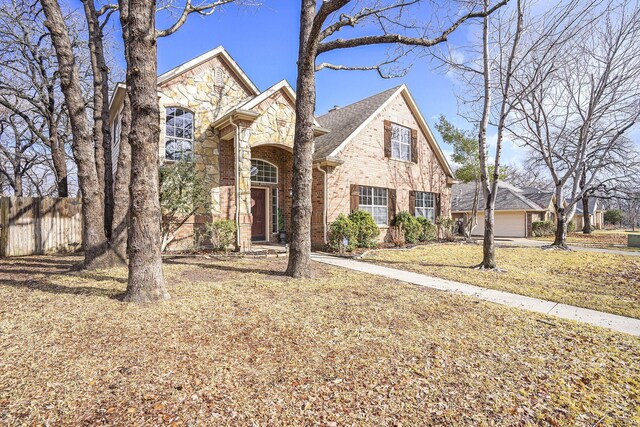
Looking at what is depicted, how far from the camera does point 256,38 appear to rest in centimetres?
932

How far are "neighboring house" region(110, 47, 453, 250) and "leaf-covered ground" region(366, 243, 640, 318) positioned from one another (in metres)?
3.73

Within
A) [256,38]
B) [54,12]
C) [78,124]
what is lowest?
[78,124]

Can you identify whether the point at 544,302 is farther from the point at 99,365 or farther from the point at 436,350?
the point at 99,365

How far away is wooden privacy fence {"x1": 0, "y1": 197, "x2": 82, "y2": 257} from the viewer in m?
9.20

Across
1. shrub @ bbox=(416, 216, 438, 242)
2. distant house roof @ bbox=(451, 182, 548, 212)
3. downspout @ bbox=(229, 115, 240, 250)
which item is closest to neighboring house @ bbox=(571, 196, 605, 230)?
distant house roof @ bbox=(451, 182, 548, 212)

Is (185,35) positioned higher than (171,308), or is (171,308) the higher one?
(185,35)

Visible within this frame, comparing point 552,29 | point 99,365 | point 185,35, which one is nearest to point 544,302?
point 99,365

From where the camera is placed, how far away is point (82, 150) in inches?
257

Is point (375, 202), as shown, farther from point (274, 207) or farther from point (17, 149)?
point (17, 149)

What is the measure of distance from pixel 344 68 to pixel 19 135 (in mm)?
22799

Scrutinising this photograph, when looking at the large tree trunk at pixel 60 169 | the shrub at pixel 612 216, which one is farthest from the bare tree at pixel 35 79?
the shrub at pixel 612 216

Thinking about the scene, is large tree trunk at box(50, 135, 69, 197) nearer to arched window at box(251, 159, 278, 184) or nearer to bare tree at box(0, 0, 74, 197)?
bare tree at box(0, 0, 74, 197)

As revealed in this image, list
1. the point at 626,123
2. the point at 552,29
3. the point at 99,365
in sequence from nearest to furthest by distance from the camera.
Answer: the point at 99,365
the point at 552,29
the point at 626,123

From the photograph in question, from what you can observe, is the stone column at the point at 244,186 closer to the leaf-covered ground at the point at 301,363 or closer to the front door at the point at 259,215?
the front door at the point at 259,215
